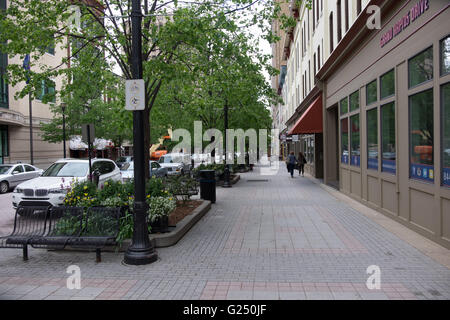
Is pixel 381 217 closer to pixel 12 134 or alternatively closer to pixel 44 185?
pixel 44 185

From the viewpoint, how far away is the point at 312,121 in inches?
790

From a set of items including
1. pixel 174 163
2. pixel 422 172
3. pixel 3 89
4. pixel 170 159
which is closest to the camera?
pixel 422 172

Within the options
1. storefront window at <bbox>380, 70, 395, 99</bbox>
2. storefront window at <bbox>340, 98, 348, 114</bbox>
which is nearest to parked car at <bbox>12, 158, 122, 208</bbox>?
storefront window at <bbox>380, 70, 395, 99</bbox>

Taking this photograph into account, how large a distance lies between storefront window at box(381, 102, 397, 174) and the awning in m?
9.19

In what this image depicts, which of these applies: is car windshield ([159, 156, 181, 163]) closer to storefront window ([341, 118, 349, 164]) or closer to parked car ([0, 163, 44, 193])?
parked car ([0, 163, 44, 193])

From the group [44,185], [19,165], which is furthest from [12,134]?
[44,185]

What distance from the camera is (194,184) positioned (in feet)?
42.0

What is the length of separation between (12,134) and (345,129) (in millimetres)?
25614

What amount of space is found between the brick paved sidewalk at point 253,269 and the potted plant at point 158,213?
517 mm

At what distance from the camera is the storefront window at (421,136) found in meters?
7.59

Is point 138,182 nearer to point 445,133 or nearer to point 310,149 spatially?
point 445,133

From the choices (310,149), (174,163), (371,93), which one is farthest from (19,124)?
(371,93)

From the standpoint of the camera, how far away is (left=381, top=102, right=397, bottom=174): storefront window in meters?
9.80

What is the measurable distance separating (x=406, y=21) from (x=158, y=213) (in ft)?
22.2
